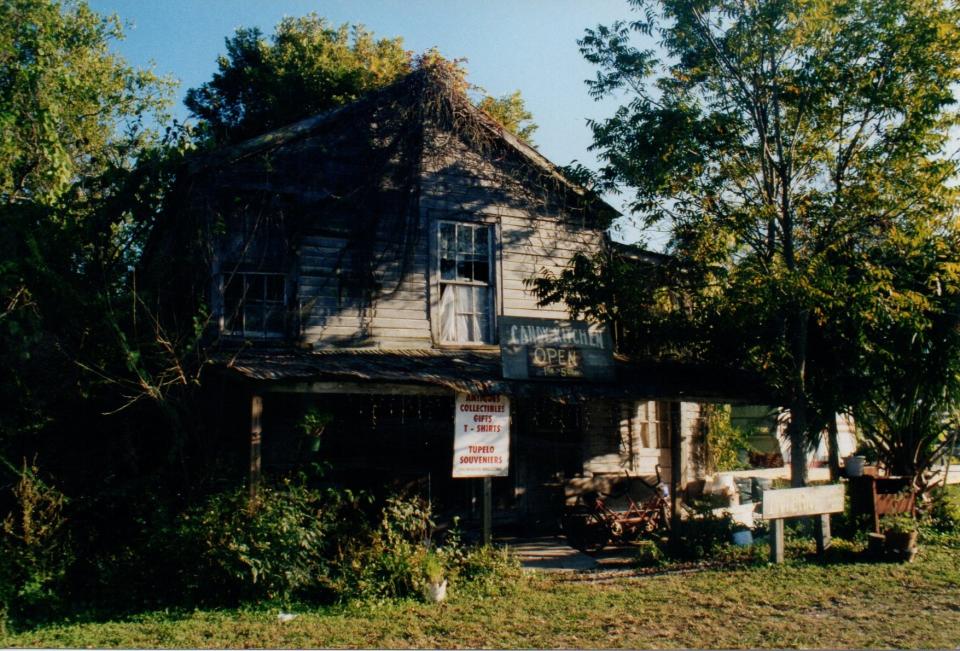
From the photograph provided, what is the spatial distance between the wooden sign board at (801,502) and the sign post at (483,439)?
3.61 meters

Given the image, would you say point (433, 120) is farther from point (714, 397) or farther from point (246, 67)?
point (246, 67)

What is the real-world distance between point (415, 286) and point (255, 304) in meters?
2.66

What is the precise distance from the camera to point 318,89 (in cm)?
2377

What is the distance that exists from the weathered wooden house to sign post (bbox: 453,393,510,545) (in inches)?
13.1

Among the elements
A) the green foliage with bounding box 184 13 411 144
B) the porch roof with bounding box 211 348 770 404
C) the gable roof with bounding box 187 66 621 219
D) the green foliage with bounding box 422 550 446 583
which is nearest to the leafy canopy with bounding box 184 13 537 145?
the green foliage with bounding box 184 13 411 144

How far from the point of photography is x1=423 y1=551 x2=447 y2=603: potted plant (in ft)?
28.9

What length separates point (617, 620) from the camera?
814cm

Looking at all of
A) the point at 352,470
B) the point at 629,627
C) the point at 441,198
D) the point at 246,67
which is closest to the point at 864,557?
the point at 629,627

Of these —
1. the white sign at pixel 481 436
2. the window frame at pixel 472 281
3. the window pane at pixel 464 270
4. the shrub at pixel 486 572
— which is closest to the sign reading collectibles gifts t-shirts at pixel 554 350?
the white sign at pixel 481 436

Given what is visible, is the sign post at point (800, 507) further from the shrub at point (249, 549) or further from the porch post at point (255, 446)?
the porch post at point (255, 446)

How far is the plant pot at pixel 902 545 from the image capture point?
35.0ft

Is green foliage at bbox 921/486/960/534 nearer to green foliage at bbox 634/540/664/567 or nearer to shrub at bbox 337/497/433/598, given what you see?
green foliage at bbox 634/540/664/567

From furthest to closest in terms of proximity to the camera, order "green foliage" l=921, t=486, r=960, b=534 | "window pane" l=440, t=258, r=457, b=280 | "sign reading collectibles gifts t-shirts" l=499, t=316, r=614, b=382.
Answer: "window pane" l=440, t=258, r=457, b=280, "green foliage" l=921, t=486, r=960, b=534, "sign reading collectibles gifts t-shirts" l=499, t=316, r=614, b=382

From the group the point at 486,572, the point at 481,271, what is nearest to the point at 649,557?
the point at 486,572
